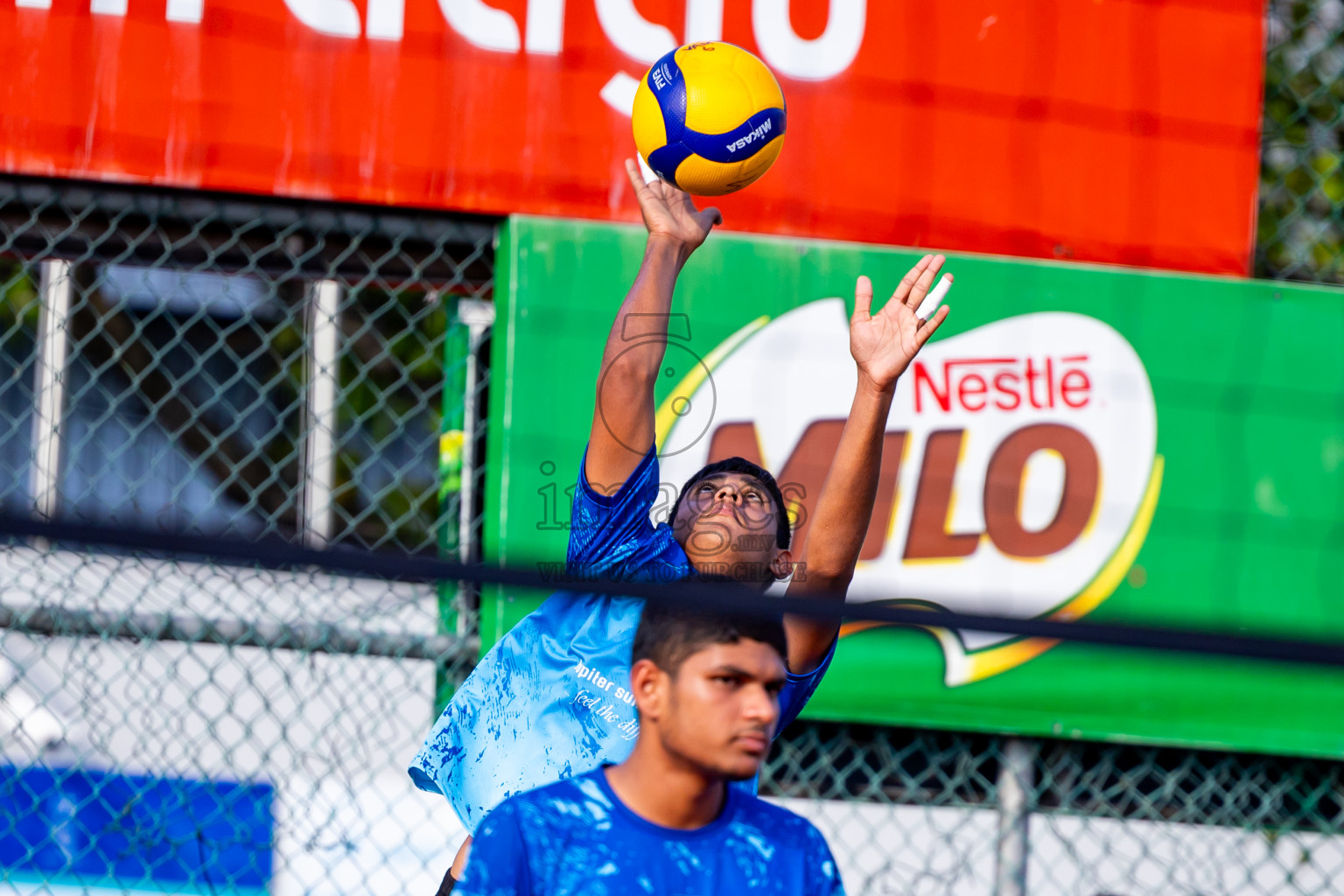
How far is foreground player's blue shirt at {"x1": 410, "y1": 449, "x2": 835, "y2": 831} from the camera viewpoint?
2.05 m

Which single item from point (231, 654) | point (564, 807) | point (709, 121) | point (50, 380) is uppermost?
point (709, 121)

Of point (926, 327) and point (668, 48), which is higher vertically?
point (668, 48)

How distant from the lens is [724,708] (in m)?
1.60

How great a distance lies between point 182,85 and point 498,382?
1.14 meters

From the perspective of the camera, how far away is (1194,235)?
3668mm

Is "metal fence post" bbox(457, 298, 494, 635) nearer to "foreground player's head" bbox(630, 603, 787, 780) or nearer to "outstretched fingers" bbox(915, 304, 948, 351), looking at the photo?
"outstretched fingers" bbox(915, 304, 948, 351)

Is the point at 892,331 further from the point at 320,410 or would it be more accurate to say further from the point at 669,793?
the point at 320,410

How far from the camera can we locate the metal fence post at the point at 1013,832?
3395 millimetres

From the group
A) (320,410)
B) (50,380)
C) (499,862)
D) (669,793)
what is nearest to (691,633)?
(669,793)

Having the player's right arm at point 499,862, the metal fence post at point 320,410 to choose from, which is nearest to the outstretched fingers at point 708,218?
the player's right arm at point 499,862

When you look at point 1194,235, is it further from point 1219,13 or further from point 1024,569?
point 1024,569

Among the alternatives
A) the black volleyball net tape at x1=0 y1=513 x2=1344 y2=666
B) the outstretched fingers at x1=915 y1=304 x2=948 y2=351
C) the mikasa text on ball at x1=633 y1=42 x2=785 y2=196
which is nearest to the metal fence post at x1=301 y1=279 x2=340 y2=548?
the mikasa text on ball at x1=633 y1=42 x2=785 y2=196

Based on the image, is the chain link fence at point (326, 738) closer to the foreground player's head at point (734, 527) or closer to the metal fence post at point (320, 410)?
the metal fence post at point (320, 410)

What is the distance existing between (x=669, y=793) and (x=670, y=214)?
101cm
